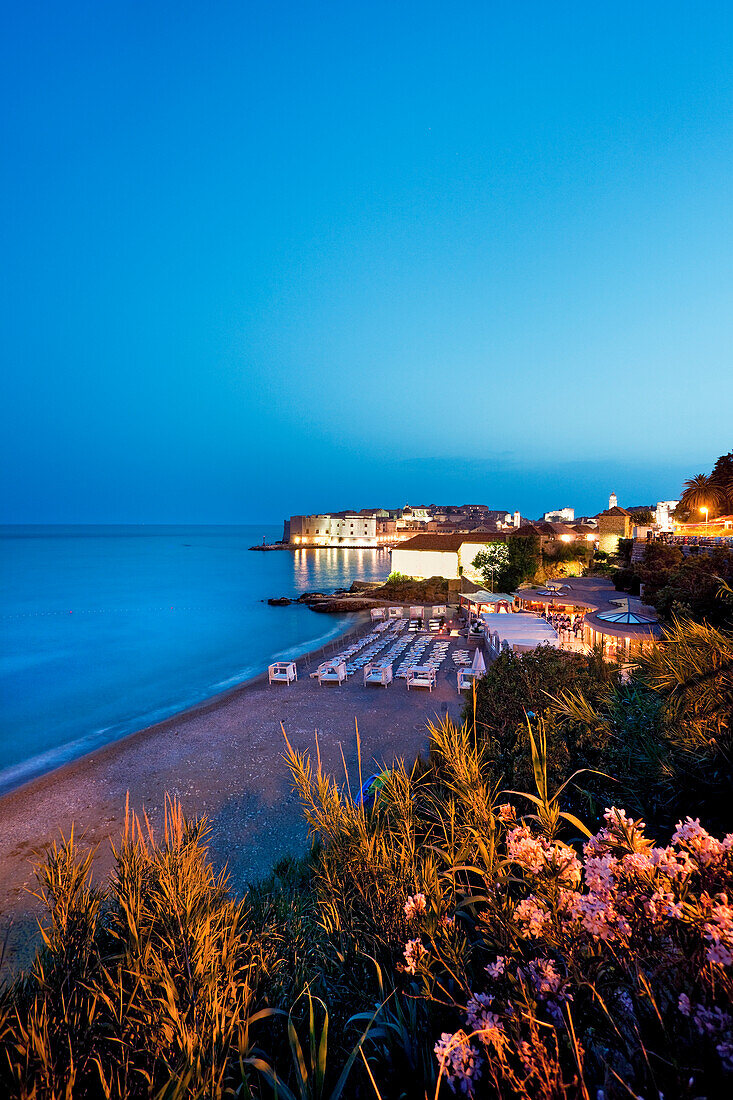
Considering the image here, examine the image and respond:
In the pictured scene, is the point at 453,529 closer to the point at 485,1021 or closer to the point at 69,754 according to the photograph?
the point at 69,754

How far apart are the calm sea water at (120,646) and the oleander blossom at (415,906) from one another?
1158 cm

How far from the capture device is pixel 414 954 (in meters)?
1.67

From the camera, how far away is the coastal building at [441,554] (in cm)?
3222

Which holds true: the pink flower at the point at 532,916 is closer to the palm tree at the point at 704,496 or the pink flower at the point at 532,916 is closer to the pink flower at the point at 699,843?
the pink flower at the point at 699,843

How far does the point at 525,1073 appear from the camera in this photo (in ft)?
3.93

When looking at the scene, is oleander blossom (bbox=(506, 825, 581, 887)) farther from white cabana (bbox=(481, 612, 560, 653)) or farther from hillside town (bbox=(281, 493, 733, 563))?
hillside town (bbox=(281, 493, 733, 563))

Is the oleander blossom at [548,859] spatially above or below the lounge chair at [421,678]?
above

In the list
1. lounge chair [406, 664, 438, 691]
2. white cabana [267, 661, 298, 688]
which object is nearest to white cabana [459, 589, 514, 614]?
lounge chair [406, 664, 438, 691]

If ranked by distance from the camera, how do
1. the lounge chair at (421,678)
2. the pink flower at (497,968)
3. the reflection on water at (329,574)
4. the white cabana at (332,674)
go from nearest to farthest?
the pink flower at (497,968)
the lounge chair at (421,678)
the white cabana at (332,674)
the reflection on water at (329,574)

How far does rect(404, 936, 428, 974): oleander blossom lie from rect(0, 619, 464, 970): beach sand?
440 centimetres

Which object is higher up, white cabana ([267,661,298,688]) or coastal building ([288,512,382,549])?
coastal building ([288,512,382,549])

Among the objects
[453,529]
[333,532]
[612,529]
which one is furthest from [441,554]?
[333,532]

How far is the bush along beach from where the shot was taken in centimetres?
123

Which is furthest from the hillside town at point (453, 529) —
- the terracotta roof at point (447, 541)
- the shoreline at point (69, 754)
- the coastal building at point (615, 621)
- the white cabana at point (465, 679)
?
the shoreline at point (69, 754)
